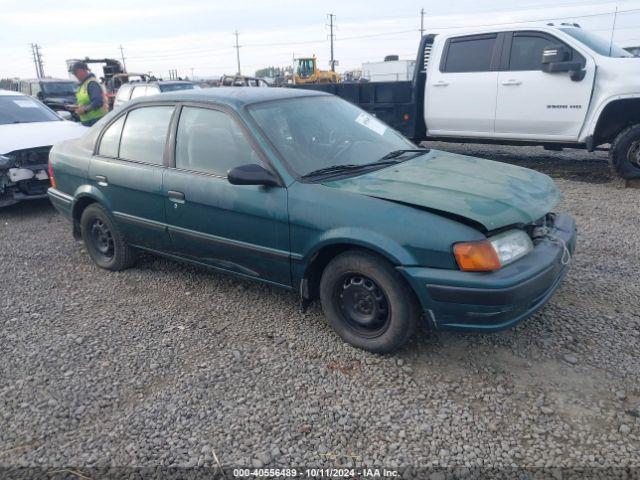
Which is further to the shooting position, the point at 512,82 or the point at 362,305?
the point at 512,82

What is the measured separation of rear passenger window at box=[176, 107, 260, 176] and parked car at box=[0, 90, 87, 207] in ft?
11.9

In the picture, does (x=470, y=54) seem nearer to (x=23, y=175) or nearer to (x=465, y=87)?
(x=465, y=87)

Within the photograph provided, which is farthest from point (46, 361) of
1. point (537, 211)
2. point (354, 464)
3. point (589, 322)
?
point (589, 322)

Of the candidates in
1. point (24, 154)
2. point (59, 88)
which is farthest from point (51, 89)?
point (24, 154)

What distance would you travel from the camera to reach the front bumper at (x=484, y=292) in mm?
2631

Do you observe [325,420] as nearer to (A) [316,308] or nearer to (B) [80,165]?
(A) [316,308]

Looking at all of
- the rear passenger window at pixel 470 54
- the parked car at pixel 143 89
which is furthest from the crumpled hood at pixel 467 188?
the parked car at pixel 143 89

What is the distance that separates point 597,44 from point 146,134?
239 inches

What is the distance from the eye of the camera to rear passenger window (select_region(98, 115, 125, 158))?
4294mm

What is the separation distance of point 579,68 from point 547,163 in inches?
83.8

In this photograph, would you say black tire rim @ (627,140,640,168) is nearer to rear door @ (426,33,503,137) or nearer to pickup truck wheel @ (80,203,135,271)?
rear door @ (426,33,503,137)

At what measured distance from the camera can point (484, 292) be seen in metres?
2.61

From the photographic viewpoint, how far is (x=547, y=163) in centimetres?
844

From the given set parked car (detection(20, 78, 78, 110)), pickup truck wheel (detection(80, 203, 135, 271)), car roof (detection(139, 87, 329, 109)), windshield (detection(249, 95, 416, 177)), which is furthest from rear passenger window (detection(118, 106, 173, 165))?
parked car (detection(20, 78, 78, 110))
